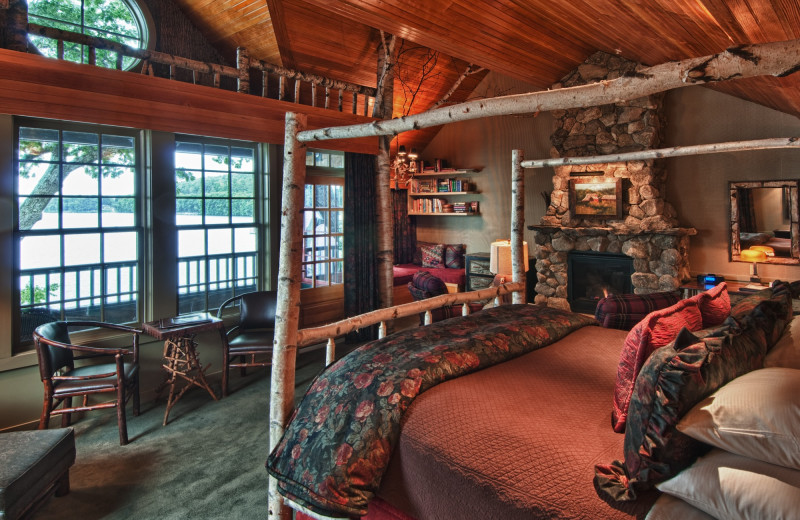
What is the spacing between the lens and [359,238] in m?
5.46

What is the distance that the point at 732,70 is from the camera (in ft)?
A: 3.94

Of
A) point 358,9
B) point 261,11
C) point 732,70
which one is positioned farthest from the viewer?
point 261,11

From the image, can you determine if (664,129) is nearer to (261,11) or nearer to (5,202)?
(261,11)

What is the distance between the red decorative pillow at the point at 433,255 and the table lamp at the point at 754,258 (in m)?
3.98

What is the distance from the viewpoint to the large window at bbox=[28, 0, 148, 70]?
14.3 feet

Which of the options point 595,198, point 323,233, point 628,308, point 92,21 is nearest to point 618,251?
point 595,198

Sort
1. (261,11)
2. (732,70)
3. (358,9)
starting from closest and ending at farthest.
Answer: (732,70) < (358,9) < (261,11)

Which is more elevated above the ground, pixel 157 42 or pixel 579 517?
pixel 157 42

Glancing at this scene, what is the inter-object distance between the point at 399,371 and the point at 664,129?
208 inches

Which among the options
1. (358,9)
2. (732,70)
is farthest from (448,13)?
(732,70)

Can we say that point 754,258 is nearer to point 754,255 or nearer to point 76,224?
point 754,255

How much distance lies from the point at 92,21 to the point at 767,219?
7.21 meters

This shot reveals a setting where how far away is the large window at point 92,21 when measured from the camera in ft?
14.3

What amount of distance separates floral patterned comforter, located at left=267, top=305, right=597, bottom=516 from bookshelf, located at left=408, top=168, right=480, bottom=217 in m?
5.17
